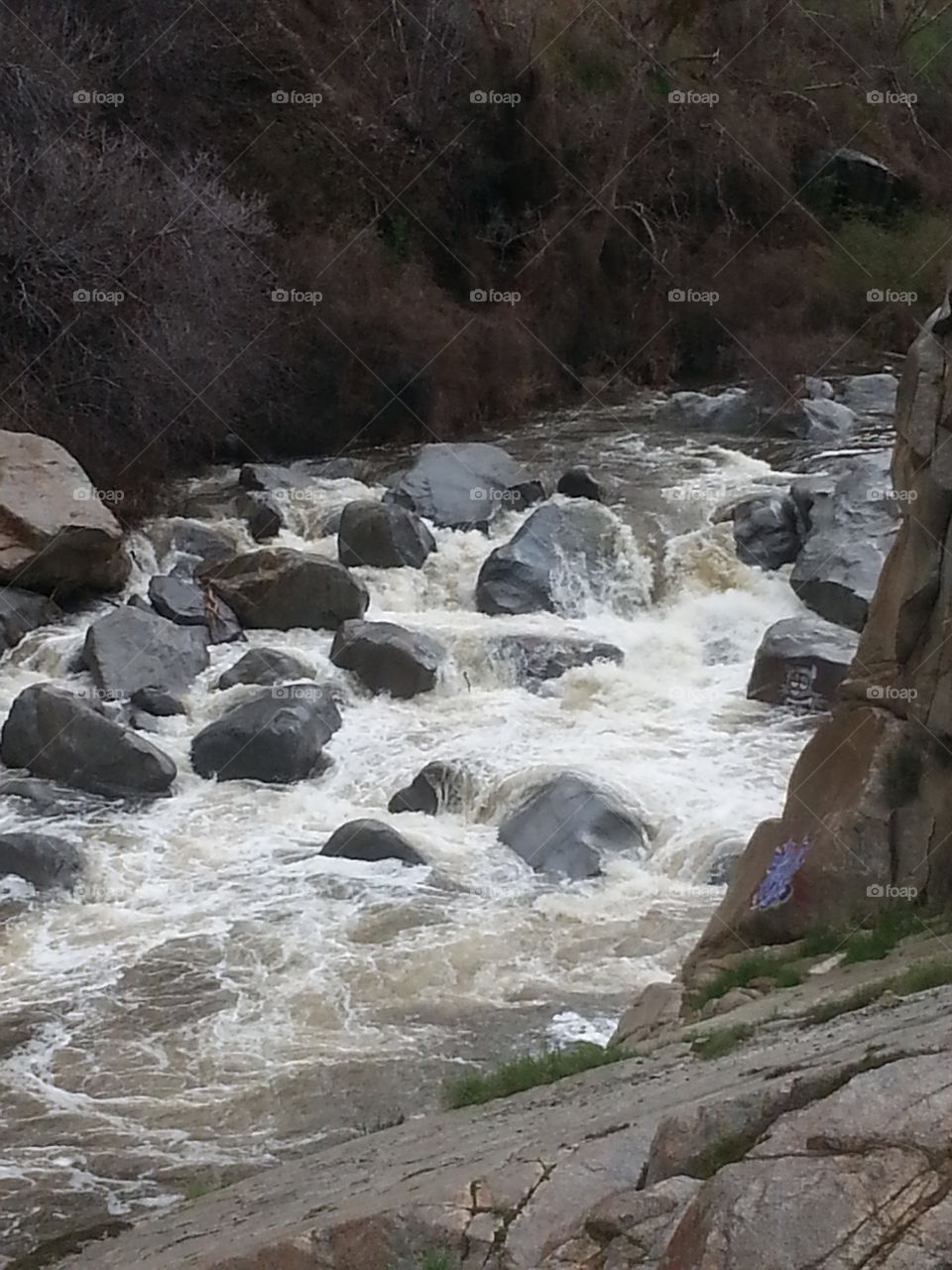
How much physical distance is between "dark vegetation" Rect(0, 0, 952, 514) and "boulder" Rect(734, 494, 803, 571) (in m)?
6.80

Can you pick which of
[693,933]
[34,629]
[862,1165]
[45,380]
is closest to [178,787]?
[34,629]

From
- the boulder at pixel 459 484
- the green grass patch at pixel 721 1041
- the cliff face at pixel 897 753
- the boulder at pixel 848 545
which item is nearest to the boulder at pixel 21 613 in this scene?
the boulder at pixel 459 484

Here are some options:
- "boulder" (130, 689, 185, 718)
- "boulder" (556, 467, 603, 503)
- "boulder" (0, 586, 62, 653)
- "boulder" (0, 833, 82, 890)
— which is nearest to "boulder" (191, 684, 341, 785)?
"boulder" (130, 689, 185, 718)

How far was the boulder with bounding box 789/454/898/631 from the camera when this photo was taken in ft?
51.9

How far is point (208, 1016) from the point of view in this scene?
31.3ft

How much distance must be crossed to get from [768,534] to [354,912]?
8.42m

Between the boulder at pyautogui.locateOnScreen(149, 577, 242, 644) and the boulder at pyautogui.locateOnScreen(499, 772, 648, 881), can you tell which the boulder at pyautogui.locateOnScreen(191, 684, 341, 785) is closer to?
the boulder at pyautogui.locateOnScreen(499, 772, 648, 881)

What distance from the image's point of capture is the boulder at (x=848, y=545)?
51.9 feet

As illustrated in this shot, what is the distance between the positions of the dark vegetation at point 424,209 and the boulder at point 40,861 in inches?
303

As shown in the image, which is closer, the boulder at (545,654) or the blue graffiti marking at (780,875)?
the blue graffiti marking at (780,875)

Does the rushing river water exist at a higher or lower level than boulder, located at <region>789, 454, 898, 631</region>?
lower

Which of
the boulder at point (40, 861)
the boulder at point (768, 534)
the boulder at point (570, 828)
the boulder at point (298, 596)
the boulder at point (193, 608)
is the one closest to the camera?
the boulder at point (40, 861)

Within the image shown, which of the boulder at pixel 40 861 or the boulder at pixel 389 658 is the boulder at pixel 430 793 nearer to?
the boulder at pixel 389 658

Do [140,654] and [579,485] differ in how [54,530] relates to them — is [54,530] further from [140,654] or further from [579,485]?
[579,485]
